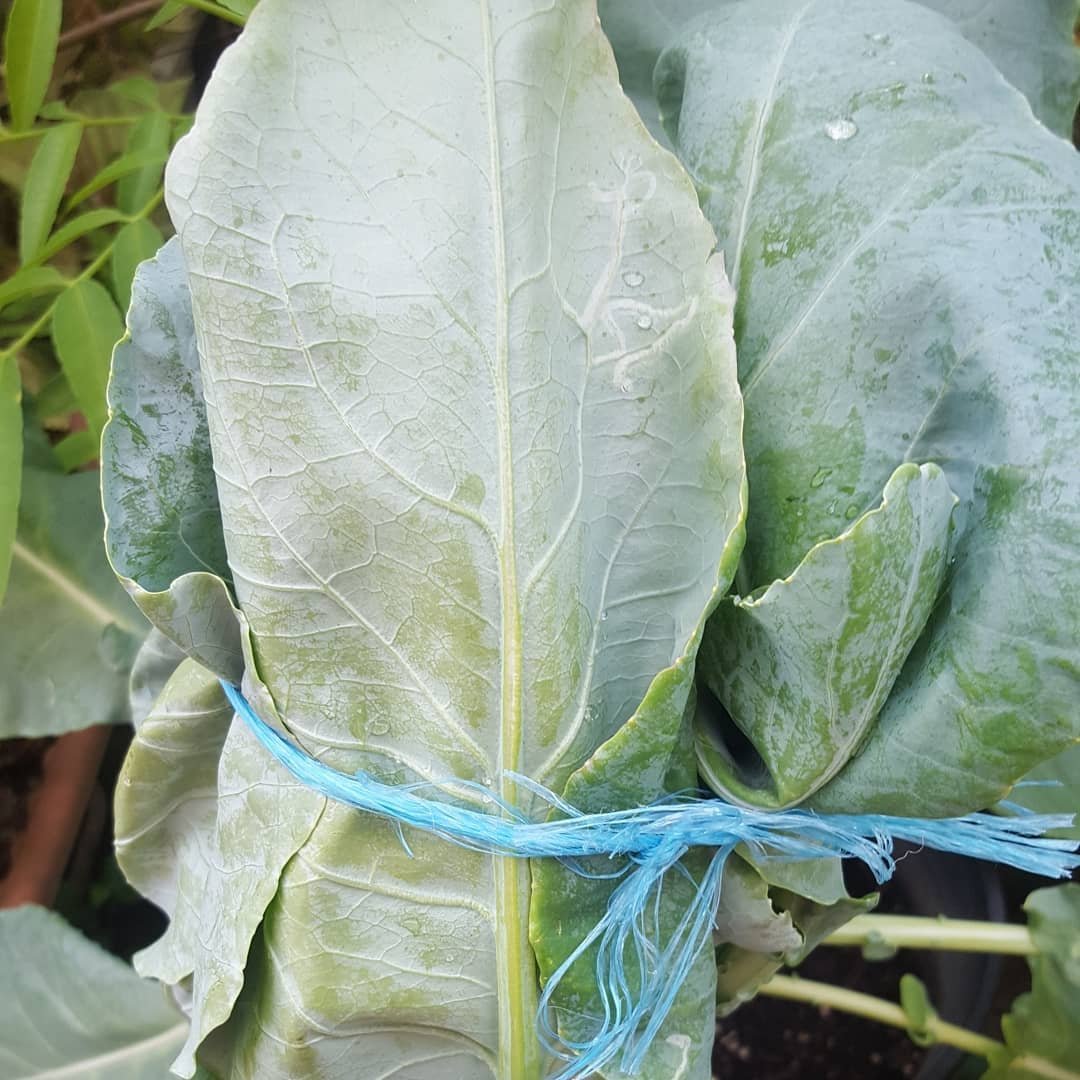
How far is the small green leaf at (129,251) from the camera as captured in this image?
670 mm

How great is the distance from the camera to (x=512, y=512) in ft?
1.33

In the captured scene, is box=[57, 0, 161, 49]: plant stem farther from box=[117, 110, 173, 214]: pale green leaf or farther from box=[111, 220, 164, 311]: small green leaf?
box=[111, 220, 164, 311]: small green leaf

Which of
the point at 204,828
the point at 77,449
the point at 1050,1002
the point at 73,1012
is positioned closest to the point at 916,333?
the point at 204,828

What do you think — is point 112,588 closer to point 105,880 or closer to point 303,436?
point 105,880

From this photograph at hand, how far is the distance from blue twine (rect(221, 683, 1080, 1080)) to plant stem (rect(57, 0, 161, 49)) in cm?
74

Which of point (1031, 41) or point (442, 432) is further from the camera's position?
point (1031, 41)

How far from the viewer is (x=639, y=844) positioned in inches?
16.7

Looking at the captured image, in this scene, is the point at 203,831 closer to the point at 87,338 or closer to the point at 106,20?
the point at 87,338

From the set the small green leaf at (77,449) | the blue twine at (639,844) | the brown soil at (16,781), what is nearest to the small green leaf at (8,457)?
the small green leaf at (77,449)

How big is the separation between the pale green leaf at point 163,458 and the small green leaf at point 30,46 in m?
0.26

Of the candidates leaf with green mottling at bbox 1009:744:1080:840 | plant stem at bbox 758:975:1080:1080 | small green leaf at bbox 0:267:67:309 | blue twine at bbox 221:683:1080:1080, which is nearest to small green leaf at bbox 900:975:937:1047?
plant stem at bbox 758:975:1080:1080

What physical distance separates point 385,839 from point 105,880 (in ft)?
2.83

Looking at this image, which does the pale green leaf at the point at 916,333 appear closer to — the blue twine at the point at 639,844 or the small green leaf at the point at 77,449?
the blue twine at the point at 639,844

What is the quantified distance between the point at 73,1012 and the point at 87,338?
0.57 metres
